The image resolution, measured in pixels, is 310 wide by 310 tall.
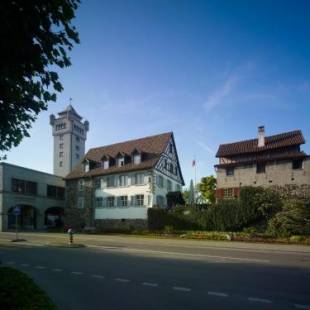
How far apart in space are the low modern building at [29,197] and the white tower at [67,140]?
1541 centimetres

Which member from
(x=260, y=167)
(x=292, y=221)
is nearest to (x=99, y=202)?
(x=260, y=167)

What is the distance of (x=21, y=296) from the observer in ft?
16.1

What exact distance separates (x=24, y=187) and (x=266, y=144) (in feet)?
118

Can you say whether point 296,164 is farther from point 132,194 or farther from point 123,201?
point 123,201

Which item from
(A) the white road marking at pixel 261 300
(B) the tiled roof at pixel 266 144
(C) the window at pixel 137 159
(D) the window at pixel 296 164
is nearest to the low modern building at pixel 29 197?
(C) the window at pixel 137 159

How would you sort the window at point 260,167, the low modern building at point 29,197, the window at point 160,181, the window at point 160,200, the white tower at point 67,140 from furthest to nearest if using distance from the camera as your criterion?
the white tower at point 67,140 → the low modern building at point 29,197 → the window at point 160,181 → the window at point 160,200 → the window at point 260,167

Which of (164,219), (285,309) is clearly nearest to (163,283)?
(285,309)

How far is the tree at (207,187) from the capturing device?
178 ft

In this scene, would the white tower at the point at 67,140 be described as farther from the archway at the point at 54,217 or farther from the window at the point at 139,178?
the window at the point at 139,178

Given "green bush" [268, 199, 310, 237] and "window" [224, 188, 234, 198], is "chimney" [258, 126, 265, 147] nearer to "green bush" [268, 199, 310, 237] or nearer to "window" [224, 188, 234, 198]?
"window" [224, 188, 234, 198]

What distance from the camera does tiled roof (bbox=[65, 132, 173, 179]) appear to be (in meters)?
42.7

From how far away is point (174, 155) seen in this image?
48.2 m

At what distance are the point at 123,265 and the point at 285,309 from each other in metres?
7.55

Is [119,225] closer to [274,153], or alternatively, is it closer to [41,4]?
[274,153]
